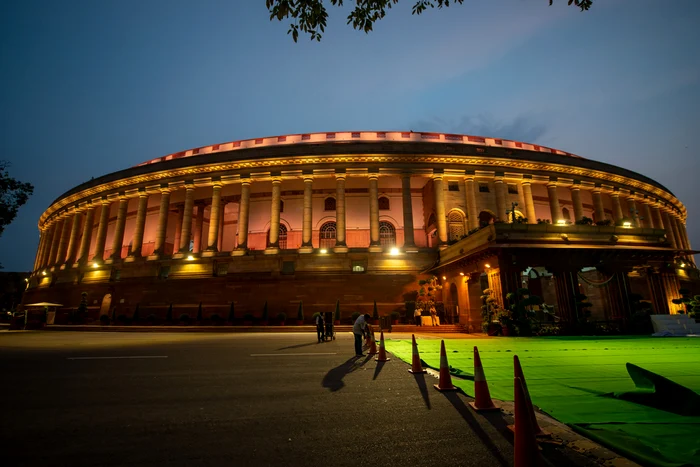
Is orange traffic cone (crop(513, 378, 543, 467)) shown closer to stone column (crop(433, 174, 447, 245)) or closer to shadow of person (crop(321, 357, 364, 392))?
shadow of person (crop(321, 357, 364, 392))

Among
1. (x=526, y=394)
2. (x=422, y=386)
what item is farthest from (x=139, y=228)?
(x=526, y=394)

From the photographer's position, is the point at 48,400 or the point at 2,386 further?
the point at 2,386

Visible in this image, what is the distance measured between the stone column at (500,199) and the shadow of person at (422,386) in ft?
89.6

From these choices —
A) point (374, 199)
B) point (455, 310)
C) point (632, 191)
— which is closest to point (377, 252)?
point (374, 199)

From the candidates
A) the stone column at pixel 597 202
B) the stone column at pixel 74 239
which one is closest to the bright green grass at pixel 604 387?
the stone column at pixel 597 202

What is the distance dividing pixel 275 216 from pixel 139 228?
48.3ft

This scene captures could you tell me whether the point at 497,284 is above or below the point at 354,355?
above

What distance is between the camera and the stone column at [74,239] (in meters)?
38.7

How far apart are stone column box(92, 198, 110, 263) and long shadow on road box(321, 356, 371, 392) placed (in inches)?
1412

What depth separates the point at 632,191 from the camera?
1481 inches

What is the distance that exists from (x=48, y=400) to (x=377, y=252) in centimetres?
2447

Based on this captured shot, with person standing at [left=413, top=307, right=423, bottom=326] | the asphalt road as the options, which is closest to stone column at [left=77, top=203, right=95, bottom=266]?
person standing at [left=413, top=307, right=423, bottom=326]

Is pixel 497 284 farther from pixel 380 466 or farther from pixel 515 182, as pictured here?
pixel 515 182

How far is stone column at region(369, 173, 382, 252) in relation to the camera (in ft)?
95.3
